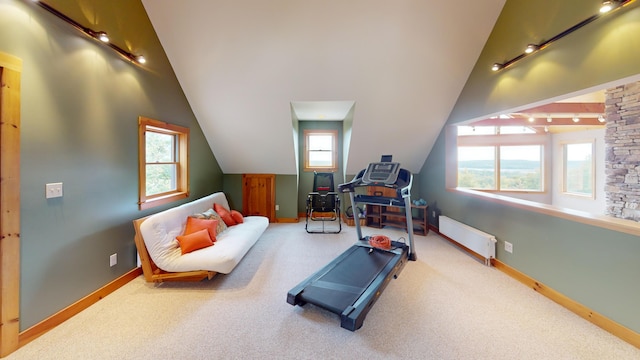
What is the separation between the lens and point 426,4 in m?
2.75

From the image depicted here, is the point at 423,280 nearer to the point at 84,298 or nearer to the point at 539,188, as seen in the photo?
the point at 84,298

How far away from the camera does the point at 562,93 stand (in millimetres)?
2211

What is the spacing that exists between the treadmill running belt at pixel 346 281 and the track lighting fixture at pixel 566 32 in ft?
9.16

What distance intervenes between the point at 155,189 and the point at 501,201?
4749 millimetres

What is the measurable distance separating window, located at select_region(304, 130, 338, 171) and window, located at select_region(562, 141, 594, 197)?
5.78 metres

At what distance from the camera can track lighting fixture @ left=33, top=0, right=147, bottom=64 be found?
1811 millimetres

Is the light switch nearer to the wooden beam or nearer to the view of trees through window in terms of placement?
the view of trees through window

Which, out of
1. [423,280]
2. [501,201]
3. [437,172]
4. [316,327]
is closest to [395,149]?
[437,172]

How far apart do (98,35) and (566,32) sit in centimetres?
448

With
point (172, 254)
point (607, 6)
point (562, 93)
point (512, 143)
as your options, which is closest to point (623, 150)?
point (562, 93)

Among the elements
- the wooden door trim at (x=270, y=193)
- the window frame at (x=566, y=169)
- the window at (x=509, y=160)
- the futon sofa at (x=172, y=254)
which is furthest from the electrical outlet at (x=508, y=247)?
the window frame at (x=566, y=169)

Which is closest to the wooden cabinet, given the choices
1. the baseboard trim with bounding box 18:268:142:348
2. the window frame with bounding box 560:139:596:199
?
the window frame with bounding box 560:139:596:199

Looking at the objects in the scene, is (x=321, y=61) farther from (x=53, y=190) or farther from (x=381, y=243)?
(x=53, y=190)

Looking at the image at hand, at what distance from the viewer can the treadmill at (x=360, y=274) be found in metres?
1.93
